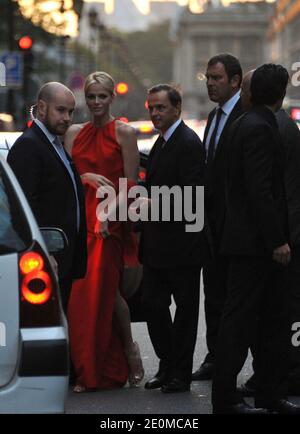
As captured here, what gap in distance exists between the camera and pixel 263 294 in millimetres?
7453

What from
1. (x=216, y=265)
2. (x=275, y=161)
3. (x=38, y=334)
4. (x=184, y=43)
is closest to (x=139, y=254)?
(x=216, y=265)

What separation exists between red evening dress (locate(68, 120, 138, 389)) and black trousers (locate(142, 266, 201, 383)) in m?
0.24

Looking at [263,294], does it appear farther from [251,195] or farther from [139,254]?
[139,254]

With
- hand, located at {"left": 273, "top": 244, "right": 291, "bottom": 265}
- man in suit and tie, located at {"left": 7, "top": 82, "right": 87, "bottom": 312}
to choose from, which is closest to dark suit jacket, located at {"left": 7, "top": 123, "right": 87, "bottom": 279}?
man in suit and tie, located at {"left": 7, "top": 82, "right": 87, "bottom": 312}

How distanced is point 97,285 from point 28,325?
122 inches

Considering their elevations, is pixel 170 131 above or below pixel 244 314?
above

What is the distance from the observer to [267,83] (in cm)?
739

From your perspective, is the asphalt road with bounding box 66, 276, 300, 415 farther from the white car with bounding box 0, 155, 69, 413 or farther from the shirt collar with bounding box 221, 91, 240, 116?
the white car with bounding box 0, 155, 69, 413

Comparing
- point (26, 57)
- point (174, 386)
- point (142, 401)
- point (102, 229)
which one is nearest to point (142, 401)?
point (142, 401)

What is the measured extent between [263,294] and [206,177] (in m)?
1.50

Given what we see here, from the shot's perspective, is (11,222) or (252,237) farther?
(252,237)

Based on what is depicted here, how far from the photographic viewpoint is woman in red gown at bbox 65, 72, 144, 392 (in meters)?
8.63

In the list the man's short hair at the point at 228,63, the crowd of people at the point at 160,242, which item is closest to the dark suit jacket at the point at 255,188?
the crowd of people at the point at 160,242

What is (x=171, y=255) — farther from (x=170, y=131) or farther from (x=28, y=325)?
(x=28, y=325)
